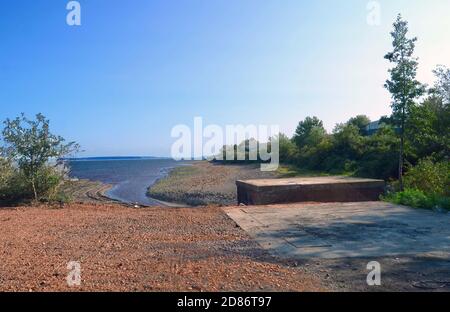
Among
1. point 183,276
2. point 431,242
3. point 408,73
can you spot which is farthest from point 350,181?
point 183,276

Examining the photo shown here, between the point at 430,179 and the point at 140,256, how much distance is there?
39.2 feet

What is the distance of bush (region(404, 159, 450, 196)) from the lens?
1392cm

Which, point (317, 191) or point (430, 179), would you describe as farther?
point (317, 191)

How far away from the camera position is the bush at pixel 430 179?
13.9 metres

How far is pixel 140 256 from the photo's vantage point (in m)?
6.46

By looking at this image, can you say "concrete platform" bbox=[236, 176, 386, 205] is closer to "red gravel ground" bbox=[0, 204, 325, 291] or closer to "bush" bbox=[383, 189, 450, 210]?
"bush" bbox=[383, 189, 450, 210]

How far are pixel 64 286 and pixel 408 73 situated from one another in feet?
48.9

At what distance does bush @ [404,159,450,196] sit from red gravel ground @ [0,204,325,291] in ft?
25.7

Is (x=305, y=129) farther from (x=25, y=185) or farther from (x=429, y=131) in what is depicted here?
(x=25, y=185)

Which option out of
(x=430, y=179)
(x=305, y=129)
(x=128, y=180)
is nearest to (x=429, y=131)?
(x=430, y=179)

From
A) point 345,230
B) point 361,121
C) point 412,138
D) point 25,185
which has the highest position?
point 361,121
